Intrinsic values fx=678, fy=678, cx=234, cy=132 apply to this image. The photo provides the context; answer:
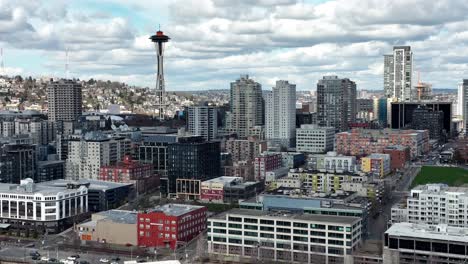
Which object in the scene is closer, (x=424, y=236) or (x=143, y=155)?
(x=424, y=236)

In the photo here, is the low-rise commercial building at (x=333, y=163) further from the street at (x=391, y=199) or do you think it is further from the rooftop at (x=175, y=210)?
the rooftop at (x=175, y=210)

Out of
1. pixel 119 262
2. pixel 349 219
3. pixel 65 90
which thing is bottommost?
pixel 119 262

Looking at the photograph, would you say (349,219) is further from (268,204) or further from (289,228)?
(268,204)

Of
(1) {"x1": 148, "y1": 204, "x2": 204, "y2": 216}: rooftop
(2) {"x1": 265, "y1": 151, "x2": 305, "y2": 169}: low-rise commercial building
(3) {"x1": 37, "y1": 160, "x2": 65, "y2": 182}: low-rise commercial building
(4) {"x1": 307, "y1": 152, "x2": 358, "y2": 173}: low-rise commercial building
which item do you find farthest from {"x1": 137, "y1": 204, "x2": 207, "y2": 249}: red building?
(2) {"x1": 265, "y1": 151, "x2": 305, "y2": 169}: low-rise commercial building

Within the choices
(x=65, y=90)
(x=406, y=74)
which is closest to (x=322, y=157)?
(x=65, y=90)

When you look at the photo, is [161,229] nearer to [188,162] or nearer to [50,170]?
[188,162]

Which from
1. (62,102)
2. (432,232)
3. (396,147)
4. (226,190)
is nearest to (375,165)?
(396,147)

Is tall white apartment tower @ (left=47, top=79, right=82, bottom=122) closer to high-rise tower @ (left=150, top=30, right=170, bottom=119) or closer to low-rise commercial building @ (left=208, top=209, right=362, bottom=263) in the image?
high-rise tower @ (left=150, top=30, right=170, bottom=119)
